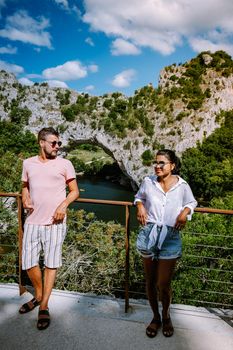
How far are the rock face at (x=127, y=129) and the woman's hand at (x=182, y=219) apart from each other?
30.8m

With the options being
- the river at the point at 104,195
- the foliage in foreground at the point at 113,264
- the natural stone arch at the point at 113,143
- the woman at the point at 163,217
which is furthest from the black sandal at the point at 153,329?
the natural stone arch at the point at 113,143

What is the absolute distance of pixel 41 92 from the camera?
112 feet

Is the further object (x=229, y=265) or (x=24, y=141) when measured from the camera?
(x=24, y=141)

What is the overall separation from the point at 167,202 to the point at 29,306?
1.74 meters

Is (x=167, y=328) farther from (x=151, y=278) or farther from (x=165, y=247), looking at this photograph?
(x=165, y=247)

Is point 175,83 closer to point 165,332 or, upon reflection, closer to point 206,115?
point 206,115

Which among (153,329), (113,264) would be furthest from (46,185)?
(113,264)

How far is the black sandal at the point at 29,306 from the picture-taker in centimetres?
301

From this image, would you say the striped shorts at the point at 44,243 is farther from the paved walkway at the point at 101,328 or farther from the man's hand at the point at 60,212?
the paved walkway at the point at 101,328

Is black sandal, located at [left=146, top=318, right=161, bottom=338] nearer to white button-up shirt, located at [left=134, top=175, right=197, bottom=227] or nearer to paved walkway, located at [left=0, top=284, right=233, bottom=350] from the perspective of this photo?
paved walkway, located at [left=0, top=284, right=233, bottom=350]

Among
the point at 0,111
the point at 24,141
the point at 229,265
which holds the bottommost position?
the point at 229,265

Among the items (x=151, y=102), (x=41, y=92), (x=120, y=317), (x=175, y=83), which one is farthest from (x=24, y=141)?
(x=120, y=317)

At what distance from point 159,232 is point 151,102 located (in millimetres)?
33475

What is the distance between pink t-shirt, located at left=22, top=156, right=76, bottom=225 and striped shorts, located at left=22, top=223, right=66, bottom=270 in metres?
0.07
